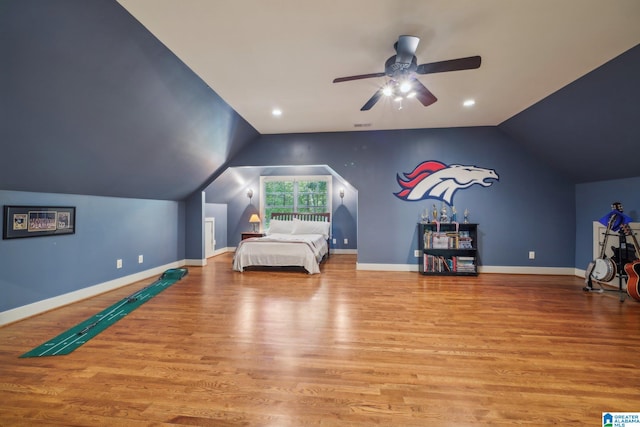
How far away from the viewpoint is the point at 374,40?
93.4 inches

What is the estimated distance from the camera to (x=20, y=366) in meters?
2.03

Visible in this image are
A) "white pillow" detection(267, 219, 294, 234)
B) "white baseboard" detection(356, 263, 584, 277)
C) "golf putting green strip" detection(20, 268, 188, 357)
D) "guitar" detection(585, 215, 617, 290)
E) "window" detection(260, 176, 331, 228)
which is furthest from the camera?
"window" detection(260, 176, 331, 228)

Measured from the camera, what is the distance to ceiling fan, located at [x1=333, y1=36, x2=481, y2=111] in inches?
82.3

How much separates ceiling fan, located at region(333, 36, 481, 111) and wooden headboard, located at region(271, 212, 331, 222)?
15.6 ft

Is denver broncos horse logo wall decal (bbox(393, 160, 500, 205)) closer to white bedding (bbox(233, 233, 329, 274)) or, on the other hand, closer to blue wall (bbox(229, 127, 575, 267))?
blue wall (bbox(229, 127, 575, 267))

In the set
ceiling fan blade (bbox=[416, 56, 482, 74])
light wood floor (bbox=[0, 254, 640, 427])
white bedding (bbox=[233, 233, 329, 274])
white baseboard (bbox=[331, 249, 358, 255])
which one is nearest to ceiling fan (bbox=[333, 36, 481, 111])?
ceiling fan blade (bbox=[416, 56, 482, 74])

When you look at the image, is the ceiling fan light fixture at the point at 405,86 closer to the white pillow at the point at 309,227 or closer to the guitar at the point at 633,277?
the guitar at the point at 633,277

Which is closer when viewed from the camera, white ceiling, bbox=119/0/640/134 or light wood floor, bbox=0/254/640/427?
light wood floor, bbox=0/254/640/427

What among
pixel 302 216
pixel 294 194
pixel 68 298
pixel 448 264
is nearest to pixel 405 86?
pixel 448 264

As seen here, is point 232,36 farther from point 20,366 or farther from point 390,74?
point 20,366

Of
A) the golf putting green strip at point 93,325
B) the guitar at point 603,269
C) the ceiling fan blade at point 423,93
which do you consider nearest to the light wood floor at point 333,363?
the golf putting green strip at point 93,325

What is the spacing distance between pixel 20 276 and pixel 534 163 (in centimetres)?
770

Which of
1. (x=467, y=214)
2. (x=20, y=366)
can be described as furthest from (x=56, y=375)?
(x=467, y=214)

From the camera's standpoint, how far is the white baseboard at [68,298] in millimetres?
2795
